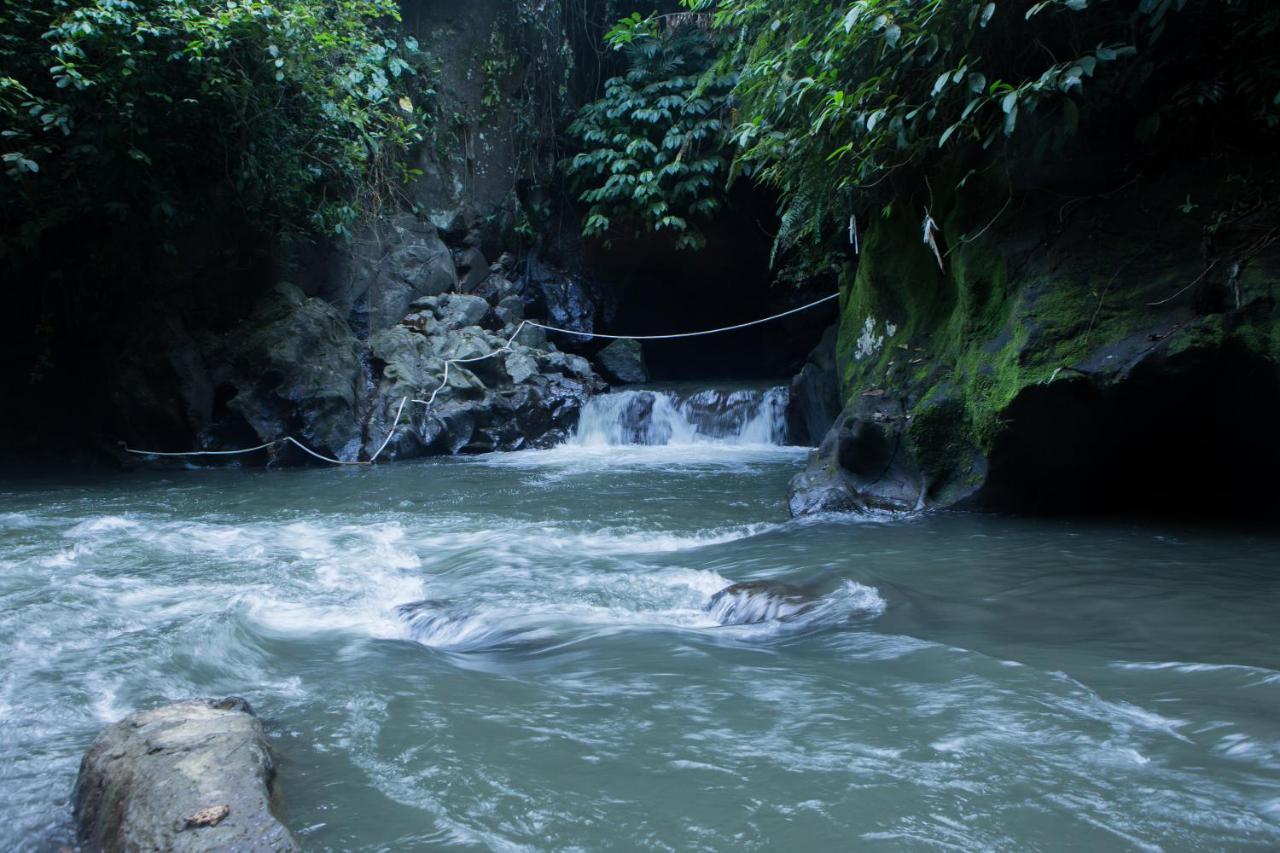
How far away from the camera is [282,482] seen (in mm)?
8398

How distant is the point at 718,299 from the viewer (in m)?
15.7

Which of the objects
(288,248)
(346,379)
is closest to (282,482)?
(346,379)

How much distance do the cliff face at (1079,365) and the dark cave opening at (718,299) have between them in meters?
7.42

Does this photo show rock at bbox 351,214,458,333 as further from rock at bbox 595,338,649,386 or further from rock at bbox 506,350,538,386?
rock at bbox 595,338,649,386

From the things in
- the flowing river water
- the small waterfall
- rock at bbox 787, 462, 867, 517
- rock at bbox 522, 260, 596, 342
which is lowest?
the flowing river water

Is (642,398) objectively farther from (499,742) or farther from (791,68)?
(499,742)

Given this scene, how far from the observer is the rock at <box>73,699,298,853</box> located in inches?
70.0

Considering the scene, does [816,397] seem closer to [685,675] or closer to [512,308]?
[512,308]

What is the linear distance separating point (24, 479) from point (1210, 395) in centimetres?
1011

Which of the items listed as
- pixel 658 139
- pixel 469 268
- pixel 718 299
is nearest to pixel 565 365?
pixel 469 268

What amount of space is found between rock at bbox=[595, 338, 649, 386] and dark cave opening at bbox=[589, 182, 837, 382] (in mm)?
1242

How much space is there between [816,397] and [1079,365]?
4351mm

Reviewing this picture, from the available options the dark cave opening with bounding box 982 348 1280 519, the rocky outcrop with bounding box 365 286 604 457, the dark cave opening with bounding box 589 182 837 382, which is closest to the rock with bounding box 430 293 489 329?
the rocky outcrop with bounding box 365 286 604 457

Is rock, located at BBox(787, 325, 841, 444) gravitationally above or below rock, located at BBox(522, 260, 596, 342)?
below
